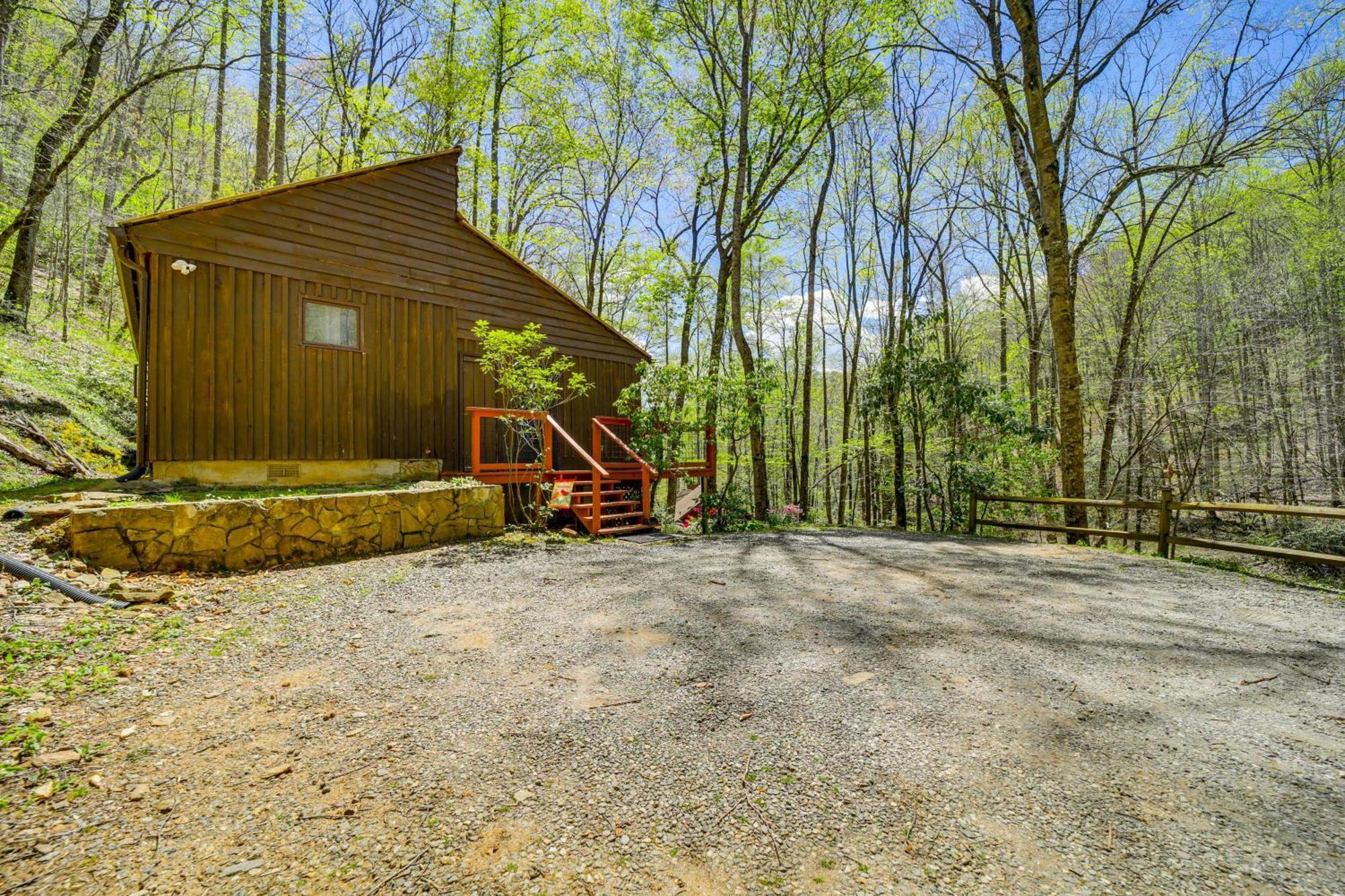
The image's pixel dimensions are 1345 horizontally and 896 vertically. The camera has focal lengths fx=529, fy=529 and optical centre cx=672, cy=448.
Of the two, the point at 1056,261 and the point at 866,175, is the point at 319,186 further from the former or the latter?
the point at 866,175

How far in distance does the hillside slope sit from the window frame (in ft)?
10.2

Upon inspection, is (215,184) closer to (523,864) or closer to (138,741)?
(138,741)

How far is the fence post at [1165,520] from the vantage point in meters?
6.03

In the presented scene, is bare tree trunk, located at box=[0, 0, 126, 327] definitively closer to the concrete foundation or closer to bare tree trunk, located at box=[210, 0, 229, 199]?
the concrete foundation

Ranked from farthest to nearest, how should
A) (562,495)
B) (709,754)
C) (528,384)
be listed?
(562,495) → (528,384) → (709,754)

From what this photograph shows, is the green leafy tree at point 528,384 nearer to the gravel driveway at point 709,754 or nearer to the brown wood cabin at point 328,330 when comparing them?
the brown wood cabin at point 328,330

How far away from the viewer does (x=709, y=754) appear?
2006mm

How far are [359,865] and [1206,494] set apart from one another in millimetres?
15722

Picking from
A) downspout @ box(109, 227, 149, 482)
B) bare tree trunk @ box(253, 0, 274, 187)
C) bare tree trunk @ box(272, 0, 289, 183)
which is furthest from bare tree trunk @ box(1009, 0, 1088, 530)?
bare tree trunk @ box(272, 0, 289, 183)

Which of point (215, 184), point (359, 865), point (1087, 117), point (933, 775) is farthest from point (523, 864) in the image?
point (215, 184)

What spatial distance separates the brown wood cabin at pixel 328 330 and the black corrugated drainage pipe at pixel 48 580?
3361 mm

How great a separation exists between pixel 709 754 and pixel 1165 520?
6865 mm

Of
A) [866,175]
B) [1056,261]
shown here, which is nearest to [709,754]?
[1056,261]

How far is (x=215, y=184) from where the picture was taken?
1405 cm
